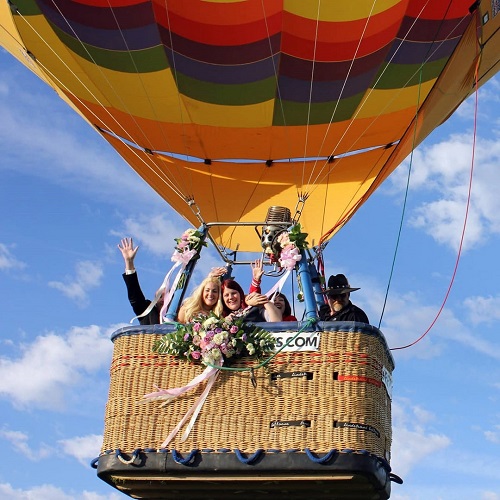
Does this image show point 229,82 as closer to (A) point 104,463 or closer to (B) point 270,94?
(B) point 270,94

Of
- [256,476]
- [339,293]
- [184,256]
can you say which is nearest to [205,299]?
[184,256]

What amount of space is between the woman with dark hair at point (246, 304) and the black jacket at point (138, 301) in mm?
434

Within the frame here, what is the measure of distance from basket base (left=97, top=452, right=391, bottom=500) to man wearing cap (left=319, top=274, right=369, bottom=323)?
0.85 meters

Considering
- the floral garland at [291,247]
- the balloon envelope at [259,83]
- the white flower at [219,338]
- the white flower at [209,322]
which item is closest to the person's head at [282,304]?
the floral garland at [291,247]

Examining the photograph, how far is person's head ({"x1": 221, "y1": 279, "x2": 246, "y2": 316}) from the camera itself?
5512 mm

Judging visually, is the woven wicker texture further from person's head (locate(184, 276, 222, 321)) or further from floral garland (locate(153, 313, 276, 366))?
person's head (locate(184, 276, 222, 321))

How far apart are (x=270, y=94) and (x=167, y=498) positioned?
422 cm

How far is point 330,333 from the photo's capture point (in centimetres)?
500

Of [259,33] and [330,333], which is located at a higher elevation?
[259,33]

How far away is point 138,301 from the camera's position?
5.82m

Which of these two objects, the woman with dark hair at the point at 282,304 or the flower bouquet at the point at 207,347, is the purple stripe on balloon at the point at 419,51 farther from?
the flower bouquet at the point at 207,347

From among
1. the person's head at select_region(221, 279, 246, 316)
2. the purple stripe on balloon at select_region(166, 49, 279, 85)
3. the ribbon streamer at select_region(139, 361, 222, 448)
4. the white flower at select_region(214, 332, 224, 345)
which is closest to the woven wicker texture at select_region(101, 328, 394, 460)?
the ribbon streamer at select_region(139, 361, 222, 448)

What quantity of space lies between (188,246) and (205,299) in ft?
1.62

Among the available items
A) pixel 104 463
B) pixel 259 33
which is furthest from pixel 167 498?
pixel 259 33
